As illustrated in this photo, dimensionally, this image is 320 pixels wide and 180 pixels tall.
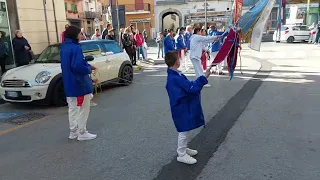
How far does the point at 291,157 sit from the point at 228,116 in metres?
1.98

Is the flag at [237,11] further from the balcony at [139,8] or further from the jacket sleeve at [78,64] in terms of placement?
the balcony at [139,8]

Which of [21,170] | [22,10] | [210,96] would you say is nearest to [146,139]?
[21,170]

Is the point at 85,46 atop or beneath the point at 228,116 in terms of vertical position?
atop

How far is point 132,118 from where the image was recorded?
6.10 meters

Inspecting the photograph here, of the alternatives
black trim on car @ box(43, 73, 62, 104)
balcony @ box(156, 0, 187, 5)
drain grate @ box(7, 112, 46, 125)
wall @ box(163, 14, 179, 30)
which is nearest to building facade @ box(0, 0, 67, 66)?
black trim on car @ box(43, 73, 62, 104)

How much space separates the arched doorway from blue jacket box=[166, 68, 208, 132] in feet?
128

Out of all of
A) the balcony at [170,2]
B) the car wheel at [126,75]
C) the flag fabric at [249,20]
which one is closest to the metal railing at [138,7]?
the balcony at [170,2]

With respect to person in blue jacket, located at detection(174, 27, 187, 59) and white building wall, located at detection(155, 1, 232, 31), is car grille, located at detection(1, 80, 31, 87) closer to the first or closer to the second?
person in blue jacket, located at detection(174, 27, 187, 59)

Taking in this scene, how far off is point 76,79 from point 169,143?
1.72 metres

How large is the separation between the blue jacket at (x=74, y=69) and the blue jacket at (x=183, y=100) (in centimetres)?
155

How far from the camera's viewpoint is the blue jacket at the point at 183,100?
3.66 meters

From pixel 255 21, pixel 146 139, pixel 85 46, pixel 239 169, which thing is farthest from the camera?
pixel 85 46

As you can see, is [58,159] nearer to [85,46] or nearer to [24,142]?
[24,142]

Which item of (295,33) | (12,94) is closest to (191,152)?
(12,94)
